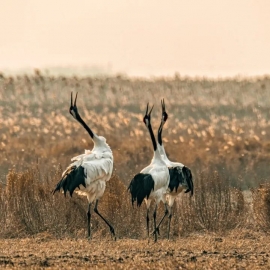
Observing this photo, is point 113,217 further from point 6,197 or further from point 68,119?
point 68,119

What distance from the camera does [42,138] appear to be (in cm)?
3684

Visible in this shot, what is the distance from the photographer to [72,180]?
49.0 ft

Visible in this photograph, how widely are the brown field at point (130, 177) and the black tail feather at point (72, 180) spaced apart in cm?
81

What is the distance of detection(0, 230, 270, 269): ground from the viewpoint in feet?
39.2

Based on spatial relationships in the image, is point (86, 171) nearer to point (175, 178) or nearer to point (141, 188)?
point (141, 188)

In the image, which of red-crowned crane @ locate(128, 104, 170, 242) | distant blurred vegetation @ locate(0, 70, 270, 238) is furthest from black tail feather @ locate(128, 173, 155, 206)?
distant blurred vegetation @ locate(0, 70, 270, 238)

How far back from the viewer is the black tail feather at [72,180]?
14.9m

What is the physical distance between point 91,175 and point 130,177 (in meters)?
4.97

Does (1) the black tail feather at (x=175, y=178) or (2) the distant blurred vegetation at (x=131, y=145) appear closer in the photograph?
(1) the black tail feather at (x=175, y=178)

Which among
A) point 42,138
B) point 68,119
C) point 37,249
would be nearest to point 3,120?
point 68,119

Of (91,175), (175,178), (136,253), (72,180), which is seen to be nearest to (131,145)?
(175,178)

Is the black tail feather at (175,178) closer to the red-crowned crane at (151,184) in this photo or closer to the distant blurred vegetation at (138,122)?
the red-crowned crane at (151,184)

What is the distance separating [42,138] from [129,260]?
2488 centimetres

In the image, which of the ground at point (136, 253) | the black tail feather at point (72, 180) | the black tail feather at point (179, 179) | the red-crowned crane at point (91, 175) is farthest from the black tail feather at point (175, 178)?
the black tail feather at point (72, 180)
